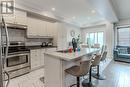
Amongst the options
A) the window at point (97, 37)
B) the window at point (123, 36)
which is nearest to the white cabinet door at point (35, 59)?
the window at point (97, 37)

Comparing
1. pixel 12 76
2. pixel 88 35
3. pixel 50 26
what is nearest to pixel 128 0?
pixel 50 26

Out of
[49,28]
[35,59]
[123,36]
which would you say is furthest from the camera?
[123,36]

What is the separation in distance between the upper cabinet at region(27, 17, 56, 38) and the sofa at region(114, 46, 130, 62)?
4170 mm

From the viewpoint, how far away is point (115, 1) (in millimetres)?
3963

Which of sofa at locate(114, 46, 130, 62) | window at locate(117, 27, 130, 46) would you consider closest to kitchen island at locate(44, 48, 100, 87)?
sofa at locate(114, 46, 130, 62)

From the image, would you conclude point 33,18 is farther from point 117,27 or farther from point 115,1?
point 117,27

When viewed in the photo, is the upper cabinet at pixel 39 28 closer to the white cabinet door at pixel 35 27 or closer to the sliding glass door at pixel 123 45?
the white cabinet door at pixel 35 27

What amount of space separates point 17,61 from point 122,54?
5.80 metres

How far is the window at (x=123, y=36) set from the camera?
22.8 feet

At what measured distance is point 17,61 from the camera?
352 centimetres

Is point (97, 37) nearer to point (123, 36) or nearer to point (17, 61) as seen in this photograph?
point (123, 36)

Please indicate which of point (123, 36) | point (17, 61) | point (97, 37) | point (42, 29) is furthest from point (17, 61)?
point (97, 37)

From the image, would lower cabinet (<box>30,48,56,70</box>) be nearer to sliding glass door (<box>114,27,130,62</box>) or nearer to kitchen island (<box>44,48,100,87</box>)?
kitchen island (<box>44,48,100,87</box>)

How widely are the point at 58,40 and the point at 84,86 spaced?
3.38 meters
